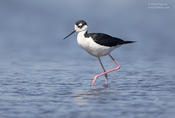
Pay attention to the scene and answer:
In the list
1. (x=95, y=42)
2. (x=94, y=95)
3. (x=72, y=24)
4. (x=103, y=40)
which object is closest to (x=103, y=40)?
(x=103, y=40)

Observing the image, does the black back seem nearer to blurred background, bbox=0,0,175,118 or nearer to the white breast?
the white breast

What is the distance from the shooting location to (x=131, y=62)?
14297mm

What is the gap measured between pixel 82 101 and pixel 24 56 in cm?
793

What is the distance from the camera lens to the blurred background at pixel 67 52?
812 cm

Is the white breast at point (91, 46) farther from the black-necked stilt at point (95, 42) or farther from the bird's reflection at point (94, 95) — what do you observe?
the bird's reflection at point (94, 95)

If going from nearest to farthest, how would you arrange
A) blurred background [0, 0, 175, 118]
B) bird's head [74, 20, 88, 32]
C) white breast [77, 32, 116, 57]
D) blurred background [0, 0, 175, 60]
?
blurred background [0, 0, 175, 118], white breast [77, 32, 116, 57], bird's head [74, 20, 88, 32], blurred background [0, 0, 175, 60]

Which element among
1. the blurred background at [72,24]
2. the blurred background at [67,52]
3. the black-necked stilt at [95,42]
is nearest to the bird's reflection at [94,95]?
the blurred background at [67,52]

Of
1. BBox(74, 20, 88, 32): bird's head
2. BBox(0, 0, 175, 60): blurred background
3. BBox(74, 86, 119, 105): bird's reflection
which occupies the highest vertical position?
BBox(0, 0, 175, 60): blurred background

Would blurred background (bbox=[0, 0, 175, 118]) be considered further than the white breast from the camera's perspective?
No

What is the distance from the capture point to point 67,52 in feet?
55.9

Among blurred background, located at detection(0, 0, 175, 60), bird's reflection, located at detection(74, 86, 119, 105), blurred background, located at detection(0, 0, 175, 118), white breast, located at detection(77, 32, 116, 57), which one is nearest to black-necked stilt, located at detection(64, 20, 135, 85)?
white breast, located at detection(77, 32, 116, 57)

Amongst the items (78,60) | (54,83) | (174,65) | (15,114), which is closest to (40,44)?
(78,60)

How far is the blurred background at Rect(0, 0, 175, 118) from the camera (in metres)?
8.12

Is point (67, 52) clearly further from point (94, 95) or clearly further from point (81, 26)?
point (94, 95)
